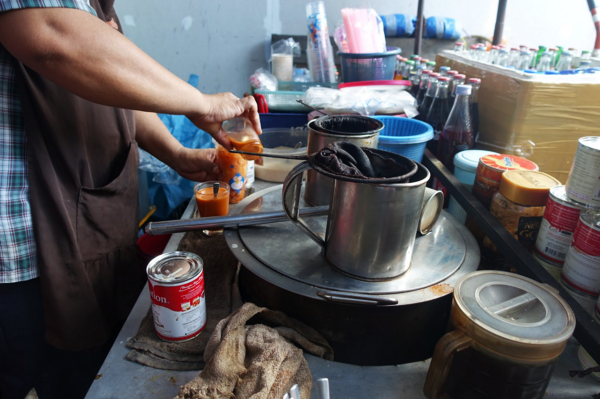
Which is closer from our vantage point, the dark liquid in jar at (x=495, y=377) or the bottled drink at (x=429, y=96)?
the dark liquid in jar at (x=495, y=377)

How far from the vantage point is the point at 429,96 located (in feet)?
5.72

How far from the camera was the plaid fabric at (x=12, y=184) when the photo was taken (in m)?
0.94

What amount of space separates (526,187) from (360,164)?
1.50 feet

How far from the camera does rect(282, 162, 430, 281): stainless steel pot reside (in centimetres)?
70

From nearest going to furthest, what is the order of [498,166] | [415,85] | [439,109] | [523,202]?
[523,202] → [498,166] → [439,109] → [415,85]

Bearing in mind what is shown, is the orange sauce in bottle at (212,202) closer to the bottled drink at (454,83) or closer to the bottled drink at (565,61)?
the bottled drink at (454,83)

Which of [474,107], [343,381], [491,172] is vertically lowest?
[343,381]

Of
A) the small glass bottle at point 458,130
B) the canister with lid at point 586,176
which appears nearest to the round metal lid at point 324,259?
the canister with lid at point 586,176

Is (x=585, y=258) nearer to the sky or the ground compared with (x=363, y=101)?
nearer to the ground

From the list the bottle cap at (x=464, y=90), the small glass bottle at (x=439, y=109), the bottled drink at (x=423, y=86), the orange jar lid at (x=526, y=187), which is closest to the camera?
the orange jar lid at (x=526, y=187)

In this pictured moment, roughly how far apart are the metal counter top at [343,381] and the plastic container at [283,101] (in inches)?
55.3

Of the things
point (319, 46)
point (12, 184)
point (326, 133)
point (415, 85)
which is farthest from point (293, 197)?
point (319, 46)

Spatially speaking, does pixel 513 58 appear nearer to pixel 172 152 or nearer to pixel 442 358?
pixel 172 152

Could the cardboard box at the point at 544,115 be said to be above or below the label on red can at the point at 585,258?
above
